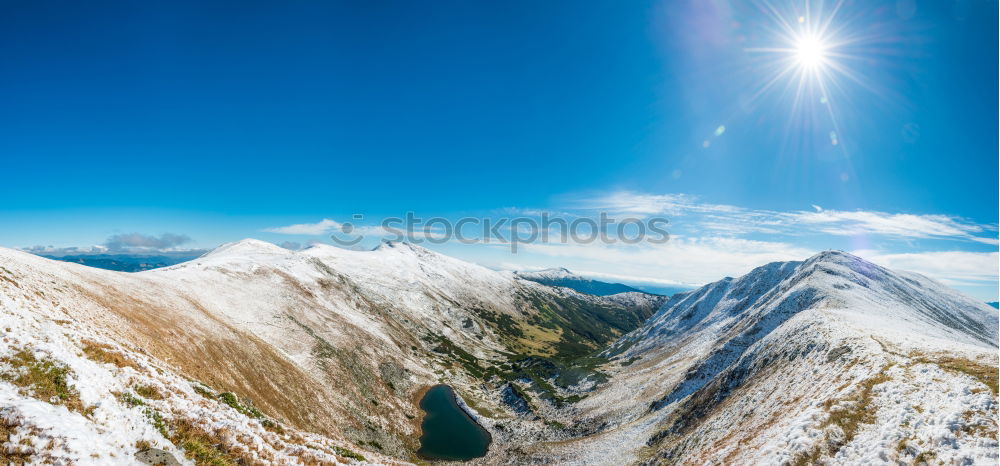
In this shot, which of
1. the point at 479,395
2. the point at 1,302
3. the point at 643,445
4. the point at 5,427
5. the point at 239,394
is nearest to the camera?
the point at 5,427

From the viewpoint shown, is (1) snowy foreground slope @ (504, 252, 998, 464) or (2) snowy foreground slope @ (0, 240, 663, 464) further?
(1) snowy foreground slope @ (504, 252, 998, 464)

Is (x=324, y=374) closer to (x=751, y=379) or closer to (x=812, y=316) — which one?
(x=751, y=379)

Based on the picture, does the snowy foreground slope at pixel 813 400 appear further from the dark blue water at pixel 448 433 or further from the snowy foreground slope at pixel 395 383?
the dark blue water at pixel 448 433

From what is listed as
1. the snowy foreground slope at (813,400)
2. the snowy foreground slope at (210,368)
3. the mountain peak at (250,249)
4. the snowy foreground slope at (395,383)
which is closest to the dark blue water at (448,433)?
the snowy foreground slope at (395,383)

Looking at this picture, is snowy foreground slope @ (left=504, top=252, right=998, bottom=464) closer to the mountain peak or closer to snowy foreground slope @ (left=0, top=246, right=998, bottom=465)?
snowy foreground slope @ (left=0, top=246, right=998, bottom=465)

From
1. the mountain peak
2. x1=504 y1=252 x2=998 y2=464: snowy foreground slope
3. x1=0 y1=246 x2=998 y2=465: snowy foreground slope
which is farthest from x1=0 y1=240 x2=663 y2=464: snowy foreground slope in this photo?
x1=504 y1=252 x2=998 y2=464: snowy foreground slope

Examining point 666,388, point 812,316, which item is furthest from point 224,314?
point 812,316

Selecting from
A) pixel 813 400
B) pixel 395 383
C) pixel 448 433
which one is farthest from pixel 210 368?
pixel 813 400
